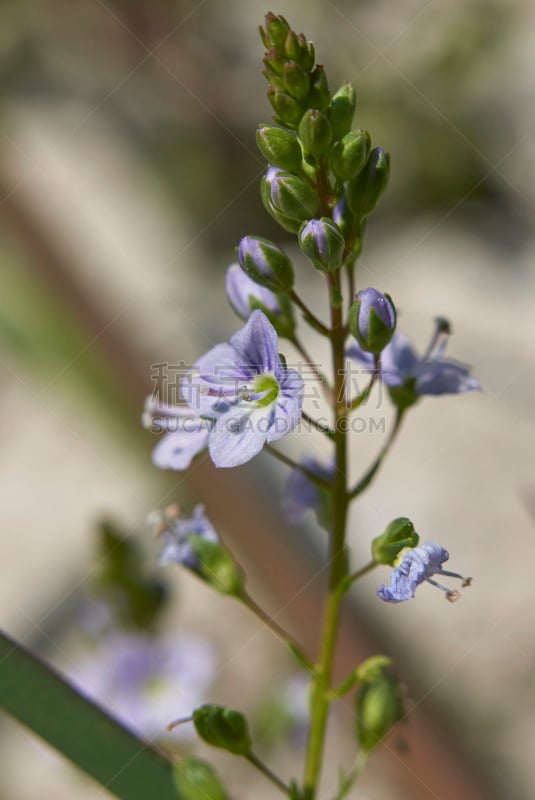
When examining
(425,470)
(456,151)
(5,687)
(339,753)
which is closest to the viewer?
(5,687)

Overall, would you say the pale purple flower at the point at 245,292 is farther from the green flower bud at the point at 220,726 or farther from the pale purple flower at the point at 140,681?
the pale purple flower at the point at 140,681

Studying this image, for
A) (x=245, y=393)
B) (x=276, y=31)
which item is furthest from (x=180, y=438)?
(x=276, y=31)

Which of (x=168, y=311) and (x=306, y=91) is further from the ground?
(x=306, y=91)

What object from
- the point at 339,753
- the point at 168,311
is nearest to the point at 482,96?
the point at 168,311

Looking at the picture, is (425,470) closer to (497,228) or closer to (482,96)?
(497,228)

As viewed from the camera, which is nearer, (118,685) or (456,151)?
(118,685)

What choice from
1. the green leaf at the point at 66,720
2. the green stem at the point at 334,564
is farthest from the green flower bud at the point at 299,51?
the green leaf at the point at 66,720

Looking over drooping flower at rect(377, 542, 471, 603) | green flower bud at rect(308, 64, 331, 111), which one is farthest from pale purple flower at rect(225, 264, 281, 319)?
drooping flower at rect(377, 542, 471, 603)
